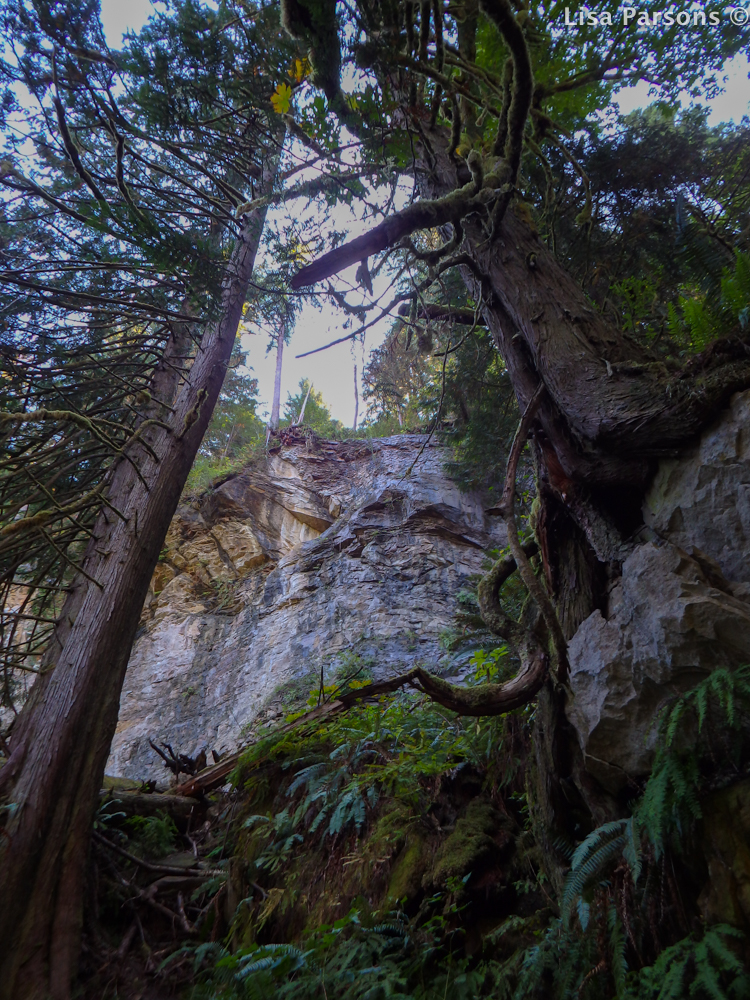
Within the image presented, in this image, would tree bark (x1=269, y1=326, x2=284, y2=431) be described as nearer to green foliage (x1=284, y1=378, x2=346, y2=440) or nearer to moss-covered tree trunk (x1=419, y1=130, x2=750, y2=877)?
green foliage (x1=284, y1=378, x2=346, y2=440)

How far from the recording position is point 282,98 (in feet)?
16.5

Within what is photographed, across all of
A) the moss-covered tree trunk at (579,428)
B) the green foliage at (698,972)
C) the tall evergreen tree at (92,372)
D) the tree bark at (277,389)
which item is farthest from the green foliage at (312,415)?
the green foliage at (698,972)

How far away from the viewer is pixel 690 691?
6.68ft

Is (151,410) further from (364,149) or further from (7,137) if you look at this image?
(364,149)

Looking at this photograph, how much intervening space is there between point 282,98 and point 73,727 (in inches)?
231

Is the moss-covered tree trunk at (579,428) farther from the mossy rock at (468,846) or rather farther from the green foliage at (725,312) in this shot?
the mossy rock at (468,846)

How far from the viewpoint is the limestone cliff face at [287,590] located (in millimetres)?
8148

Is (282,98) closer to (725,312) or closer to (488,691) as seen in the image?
(725,312)

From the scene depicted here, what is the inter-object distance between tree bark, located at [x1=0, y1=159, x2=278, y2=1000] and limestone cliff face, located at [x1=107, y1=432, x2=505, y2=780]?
3178 millimetres

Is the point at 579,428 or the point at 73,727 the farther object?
the point at 73,727

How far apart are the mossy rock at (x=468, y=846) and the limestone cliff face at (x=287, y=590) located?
3.51 meters

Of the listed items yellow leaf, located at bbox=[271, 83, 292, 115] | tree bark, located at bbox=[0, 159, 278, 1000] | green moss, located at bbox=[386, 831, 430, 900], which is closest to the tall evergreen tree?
tree bark, located at bbox=[0, 159, 278, 1000]

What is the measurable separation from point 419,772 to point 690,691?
251 cm

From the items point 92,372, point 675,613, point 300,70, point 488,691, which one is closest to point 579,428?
point 675,613
